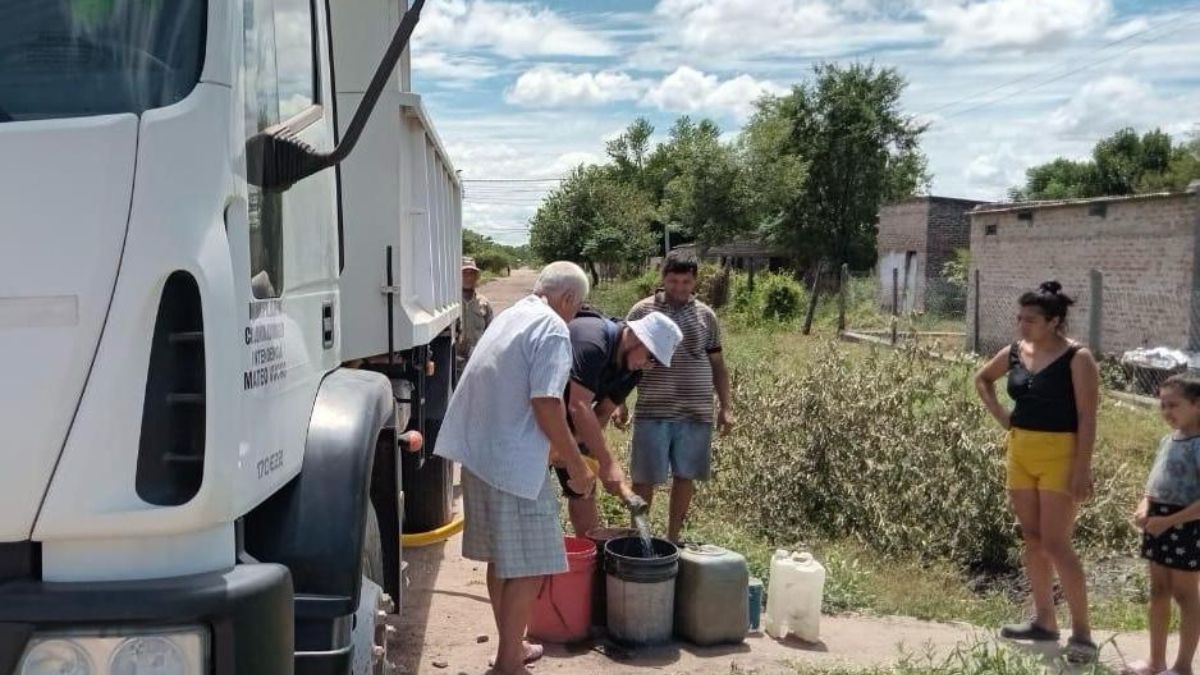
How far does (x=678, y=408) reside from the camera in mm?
5973

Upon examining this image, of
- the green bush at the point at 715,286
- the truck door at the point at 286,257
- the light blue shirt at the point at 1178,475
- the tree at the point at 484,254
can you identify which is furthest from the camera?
the tree at the point at 484,254

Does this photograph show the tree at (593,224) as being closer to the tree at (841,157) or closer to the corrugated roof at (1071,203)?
the tree at (841,157)

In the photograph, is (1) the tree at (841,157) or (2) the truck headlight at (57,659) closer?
(2) the truck headlight at (57,659)

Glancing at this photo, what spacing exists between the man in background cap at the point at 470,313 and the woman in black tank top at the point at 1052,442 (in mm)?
5226

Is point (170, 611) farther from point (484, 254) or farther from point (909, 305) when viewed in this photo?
point (484, 254)

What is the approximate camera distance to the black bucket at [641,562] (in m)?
4.81

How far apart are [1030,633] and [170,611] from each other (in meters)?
4.52

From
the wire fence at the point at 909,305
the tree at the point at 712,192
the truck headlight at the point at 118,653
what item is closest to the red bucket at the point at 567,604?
the truck headlight at the point at 118,653

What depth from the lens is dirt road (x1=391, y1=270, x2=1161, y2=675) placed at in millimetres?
4770

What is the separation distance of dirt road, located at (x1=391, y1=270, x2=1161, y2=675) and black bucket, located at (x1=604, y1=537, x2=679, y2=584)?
1.20 feet

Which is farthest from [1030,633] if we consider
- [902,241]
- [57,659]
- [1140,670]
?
[902,241]

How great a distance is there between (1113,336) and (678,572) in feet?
43.1

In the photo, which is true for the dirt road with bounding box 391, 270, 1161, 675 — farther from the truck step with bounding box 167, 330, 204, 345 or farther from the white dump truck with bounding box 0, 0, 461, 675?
the truck step with bounding box 167, 330, 204, 345

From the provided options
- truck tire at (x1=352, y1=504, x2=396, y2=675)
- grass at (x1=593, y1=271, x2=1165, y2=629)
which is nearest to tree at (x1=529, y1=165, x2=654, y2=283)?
grass at (x1=593, y1=271, x2=1165, y2=629)
